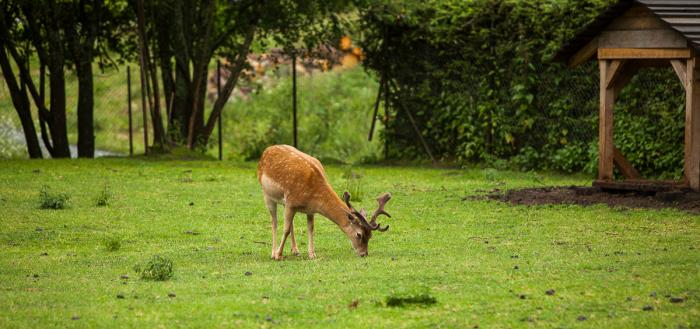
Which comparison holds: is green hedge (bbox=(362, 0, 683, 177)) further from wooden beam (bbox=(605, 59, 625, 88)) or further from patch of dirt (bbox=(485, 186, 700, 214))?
patch of dirt (bbox=(485, 186, 700, 214))

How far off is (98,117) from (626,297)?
2920cm

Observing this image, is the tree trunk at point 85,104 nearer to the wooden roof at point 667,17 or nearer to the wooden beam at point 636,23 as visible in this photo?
the wooden roof at point 667,17

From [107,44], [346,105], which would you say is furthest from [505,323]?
[346,105]

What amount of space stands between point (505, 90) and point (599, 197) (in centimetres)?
591

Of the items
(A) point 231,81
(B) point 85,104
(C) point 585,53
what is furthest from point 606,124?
(B) point 85,104

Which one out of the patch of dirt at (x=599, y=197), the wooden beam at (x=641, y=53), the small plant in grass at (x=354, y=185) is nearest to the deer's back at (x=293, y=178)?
the small plant in grass at (x=354, y=185)

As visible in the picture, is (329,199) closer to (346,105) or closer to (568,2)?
(568,2)

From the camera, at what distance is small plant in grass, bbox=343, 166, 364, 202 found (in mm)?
16234

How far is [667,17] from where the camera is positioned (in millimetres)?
14781

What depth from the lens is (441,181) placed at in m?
19.3

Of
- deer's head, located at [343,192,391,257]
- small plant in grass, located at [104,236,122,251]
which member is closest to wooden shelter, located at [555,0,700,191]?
deer's head, located at [343,192,391,257]

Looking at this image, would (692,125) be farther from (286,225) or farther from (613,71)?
(286,225)

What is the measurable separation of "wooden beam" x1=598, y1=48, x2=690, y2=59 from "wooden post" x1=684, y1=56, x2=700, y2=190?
0.51ft

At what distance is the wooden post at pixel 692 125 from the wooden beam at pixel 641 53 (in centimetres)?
15
